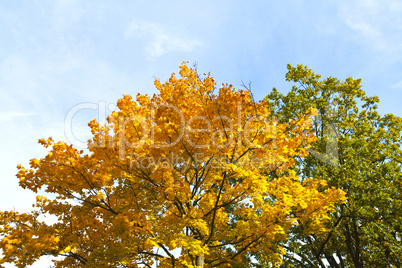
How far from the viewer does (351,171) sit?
1167cm

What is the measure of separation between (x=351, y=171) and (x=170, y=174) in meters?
8.42

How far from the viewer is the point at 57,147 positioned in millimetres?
7836

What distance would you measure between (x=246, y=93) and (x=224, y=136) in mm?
1393

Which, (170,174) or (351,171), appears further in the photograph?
(351,171)

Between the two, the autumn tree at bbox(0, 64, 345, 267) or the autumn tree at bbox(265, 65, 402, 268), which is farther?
the autumn tree at bbox(265, 65, 402, 268)

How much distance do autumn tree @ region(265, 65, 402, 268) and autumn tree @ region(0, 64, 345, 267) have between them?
4645 mm

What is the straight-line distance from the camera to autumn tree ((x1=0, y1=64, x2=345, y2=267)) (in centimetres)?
695

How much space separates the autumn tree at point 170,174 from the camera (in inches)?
274

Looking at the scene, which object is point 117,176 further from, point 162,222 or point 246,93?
point 246,93

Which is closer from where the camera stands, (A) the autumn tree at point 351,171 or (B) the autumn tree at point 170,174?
(B) the autumn tree at point 170,174

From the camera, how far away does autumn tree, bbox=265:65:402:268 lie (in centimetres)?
1157

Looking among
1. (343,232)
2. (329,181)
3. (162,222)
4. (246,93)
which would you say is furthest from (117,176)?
(343,232)

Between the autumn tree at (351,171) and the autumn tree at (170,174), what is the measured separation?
465 centimetres

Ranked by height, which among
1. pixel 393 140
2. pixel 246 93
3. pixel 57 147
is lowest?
pixel 246 93
